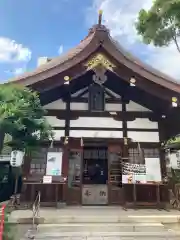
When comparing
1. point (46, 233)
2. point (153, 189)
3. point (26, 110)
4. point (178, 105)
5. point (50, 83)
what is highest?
point (50, 83)

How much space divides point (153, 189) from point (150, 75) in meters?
3.82

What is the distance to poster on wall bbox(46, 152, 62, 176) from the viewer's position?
7.60 metres

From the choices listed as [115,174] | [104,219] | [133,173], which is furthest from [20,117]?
[133,173]

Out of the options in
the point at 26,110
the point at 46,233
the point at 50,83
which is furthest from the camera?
the point at 50,83

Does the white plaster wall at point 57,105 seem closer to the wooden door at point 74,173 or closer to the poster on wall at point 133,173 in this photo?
the wooden door at point 74,173

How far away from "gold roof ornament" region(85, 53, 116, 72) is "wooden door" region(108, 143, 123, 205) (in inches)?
110

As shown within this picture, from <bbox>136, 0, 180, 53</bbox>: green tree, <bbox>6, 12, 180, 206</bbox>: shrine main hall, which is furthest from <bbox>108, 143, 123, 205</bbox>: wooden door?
<bbox>136, 0, 180, 53</bbox>: green tree

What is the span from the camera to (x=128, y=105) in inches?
334

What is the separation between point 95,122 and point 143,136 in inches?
71.4

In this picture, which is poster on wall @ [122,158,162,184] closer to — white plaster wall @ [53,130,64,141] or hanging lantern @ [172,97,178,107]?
hanging lantern @ [172,97,178,107]

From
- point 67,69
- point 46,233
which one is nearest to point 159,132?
point 67,69

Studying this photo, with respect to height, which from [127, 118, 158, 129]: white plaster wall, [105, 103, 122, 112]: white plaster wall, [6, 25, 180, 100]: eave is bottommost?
[127, 118, 158, 129]: white plaster wall

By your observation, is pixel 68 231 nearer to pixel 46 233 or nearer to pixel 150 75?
pixel 46 233

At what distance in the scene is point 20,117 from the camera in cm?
439
